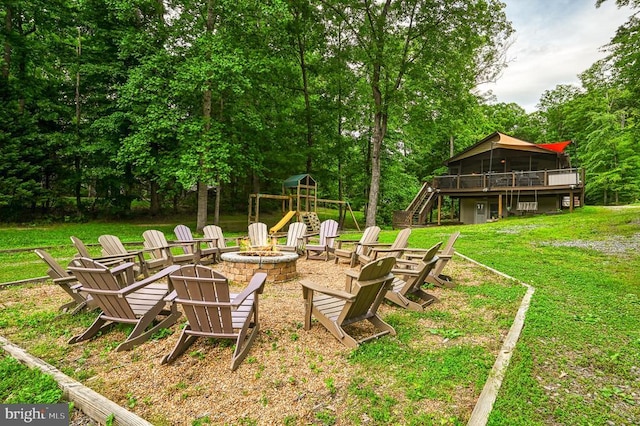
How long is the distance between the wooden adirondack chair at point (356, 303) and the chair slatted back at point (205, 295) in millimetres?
913

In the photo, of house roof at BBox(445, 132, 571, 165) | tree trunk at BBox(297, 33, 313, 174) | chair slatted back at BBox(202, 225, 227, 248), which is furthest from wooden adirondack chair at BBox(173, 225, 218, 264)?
house roof at BBox(445, 132, 571, 165)

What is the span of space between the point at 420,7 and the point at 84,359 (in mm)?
17814

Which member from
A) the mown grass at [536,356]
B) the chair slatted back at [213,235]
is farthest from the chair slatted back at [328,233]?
the mown grass at [536,356]

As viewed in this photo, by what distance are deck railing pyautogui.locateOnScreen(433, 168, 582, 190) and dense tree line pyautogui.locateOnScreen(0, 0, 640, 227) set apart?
3.21 metres

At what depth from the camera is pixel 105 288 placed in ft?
11.6

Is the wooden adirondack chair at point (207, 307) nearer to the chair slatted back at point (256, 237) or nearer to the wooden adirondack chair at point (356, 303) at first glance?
the wooden adirondack chair at point (356, 303)

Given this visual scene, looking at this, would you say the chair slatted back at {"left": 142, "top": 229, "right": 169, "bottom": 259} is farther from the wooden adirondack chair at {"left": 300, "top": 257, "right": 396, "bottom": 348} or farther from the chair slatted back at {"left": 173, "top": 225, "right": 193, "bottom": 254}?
the wooden adirondack chair at {"left": 300, "top": 257, "right": 396, "bottom": 348}

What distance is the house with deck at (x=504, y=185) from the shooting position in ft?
56.1

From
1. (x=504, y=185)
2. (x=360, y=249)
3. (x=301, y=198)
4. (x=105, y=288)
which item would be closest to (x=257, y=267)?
(x=360, y=249)

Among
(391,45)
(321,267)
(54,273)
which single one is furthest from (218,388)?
(391,45)

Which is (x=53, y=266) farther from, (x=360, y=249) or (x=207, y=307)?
(x=360, y=249)

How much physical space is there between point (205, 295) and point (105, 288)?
1.31 meters

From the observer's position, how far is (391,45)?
15508 mm

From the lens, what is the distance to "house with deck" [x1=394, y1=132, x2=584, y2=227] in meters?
17.1
